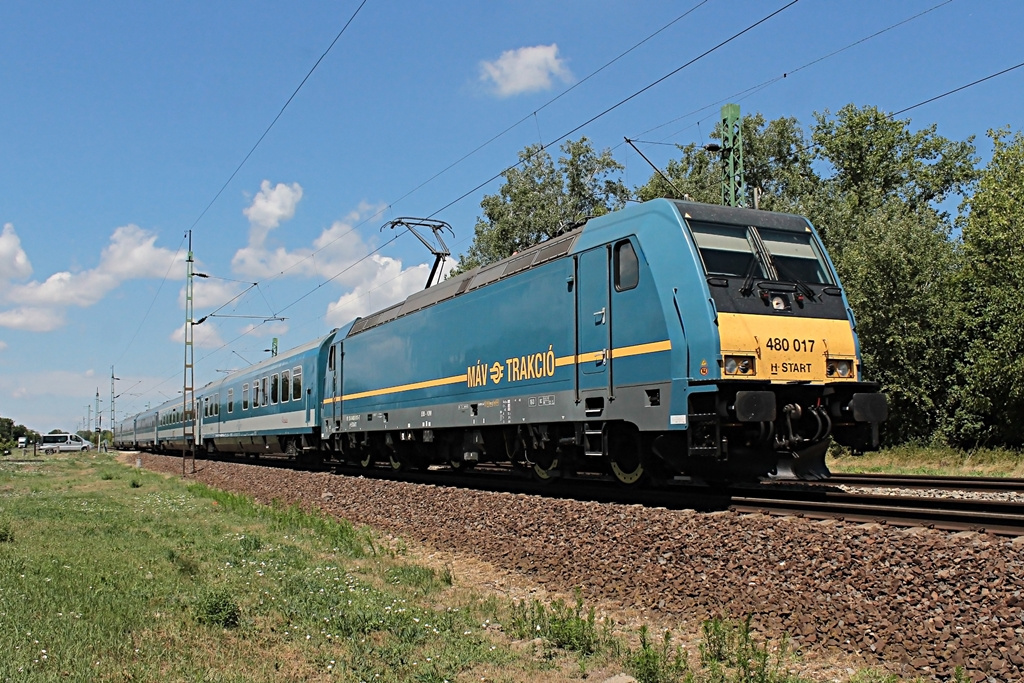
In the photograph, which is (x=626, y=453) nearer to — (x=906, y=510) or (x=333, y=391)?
(x=906, y=510)

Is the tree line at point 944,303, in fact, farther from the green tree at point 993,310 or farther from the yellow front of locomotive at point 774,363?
the yellow front of locomotive at point 774,363

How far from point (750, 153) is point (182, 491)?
37.4 meters

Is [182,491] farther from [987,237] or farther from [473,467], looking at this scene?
[987,237]

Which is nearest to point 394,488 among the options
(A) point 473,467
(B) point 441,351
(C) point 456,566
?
(B) point 441,351

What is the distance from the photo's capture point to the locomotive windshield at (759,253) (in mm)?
10922

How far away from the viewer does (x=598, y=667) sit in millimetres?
7270

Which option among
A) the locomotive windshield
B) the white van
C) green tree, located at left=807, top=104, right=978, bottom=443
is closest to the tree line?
green tree, located at left=807, top=104, right=978, bottom=443

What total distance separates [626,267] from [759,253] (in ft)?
5.69

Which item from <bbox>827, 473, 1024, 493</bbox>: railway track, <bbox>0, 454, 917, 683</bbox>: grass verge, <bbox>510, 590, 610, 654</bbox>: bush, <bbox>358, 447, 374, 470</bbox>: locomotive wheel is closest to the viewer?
<bbox>0, 454, 917, 683</bbox>: grass verge

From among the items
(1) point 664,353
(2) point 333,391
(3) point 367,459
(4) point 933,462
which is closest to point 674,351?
(1) point 664,353

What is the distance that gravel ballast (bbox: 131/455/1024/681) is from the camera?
6.34 metres

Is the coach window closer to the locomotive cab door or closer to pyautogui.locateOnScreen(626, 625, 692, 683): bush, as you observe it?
the locomotive cab door

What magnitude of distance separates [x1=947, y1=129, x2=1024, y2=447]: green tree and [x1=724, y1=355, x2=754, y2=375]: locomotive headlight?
45.8 feet

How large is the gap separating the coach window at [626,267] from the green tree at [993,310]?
13.9 meters
